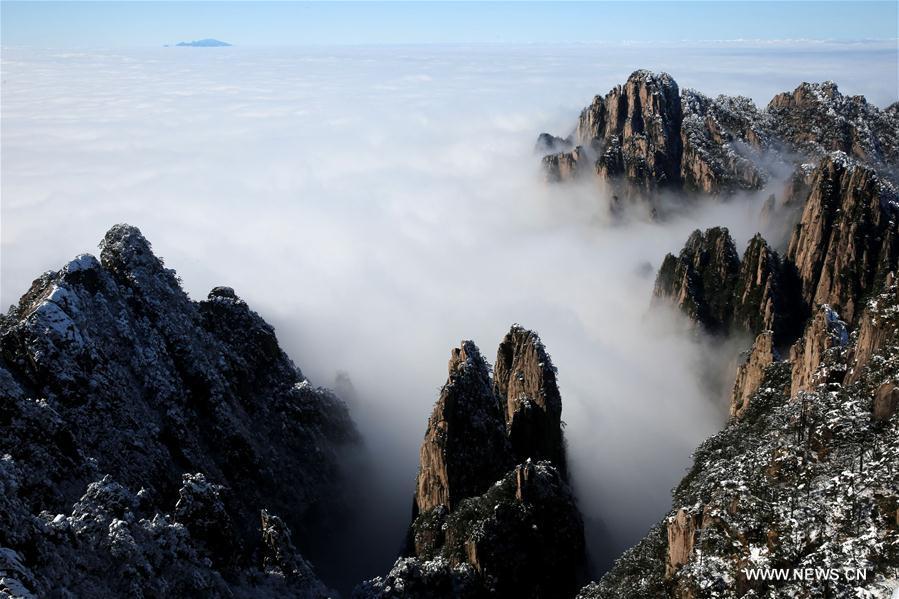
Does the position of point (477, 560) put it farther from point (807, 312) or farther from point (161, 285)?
point (807, 312)

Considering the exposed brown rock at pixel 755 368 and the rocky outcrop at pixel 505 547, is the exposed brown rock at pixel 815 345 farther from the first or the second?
the rocky outcrop at pixel 505 547

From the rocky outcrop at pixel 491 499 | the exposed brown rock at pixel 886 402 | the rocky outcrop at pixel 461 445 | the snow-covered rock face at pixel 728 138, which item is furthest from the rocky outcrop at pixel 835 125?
the exposed brown rock at pixel 886 402

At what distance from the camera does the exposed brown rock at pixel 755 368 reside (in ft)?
249

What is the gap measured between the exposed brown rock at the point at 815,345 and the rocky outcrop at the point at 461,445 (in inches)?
1126

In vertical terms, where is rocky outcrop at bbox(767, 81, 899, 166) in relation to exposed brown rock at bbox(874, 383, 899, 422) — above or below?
above

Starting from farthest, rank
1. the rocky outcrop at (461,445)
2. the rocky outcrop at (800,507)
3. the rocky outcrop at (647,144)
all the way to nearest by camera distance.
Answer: the rocky outcrop at (647,144), the rocky outcrop at (461,445), the rocky outcrop at (800,507)

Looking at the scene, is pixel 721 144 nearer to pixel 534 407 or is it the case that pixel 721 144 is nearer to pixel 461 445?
pixel 534 407

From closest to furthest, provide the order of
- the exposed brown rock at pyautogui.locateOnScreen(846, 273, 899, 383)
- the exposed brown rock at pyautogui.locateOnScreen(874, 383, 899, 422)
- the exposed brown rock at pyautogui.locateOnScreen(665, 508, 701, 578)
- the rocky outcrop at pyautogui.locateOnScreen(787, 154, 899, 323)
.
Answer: the exposed brown rock at pyautogui.locateOnScreen(874, 383, 899, 422)
the exposed brown rock at pyautogui.locateOnScreen(665, 508, 701, 578)
the exposed brown rock at pyautogui.locateOnScreen(846, 273, 899, 383)
the rocky outcrop at pyautogui.locateOnScreen(787, 154, 899, 323)

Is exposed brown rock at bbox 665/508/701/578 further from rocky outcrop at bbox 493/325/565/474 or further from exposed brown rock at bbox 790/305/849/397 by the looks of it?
rocky outcrop at bbox 493/325/565/474

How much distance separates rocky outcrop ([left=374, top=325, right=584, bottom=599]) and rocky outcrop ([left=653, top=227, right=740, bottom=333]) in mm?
54518

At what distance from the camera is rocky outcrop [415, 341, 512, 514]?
217ft

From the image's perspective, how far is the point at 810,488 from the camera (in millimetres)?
40031

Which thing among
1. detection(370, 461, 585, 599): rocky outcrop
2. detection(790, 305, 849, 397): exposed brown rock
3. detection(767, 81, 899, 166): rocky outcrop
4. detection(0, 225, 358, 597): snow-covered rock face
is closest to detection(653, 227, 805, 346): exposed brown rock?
detection(790, 305, 849, 397): exposed brown rock

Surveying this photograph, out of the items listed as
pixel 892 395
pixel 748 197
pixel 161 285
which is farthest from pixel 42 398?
pixel 748 197
